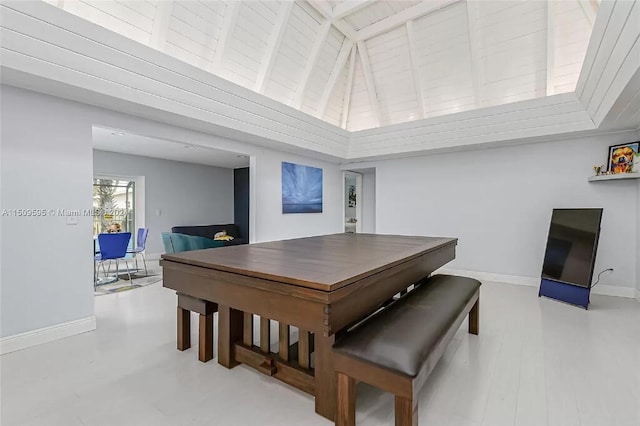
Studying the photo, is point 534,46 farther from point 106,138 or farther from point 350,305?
point 106,138

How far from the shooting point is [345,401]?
1.41m

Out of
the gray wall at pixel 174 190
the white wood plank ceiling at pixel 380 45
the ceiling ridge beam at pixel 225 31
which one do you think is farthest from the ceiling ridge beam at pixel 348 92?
the gray wall at pixel 174 190

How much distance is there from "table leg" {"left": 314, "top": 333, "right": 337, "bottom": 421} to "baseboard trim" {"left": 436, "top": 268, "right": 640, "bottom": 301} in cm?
427

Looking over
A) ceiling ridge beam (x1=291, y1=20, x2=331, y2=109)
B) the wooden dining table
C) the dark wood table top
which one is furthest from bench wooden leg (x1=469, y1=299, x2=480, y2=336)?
ceiling ridge beam (x1=291, y1=20, x2=331, y2=109)

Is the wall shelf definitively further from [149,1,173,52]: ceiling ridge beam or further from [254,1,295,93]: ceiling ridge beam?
[149,1,173,52]: ceiling ridge beam

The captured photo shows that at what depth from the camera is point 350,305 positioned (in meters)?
1.38

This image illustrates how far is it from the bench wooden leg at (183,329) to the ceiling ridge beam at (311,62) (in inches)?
150

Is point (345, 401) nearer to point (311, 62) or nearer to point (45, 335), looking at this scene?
point (45, 335)

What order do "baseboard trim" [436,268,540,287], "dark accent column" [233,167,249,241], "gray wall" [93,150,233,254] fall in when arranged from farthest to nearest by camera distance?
"dark accent column" [233,167,249,241]
"gray wall" [93,150,233,254]
"baseboard trim" [436,268,540,287]

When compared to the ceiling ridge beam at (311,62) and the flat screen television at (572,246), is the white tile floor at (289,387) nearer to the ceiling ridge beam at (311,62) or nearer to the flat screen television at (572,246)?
the flat screen television at (572,246)

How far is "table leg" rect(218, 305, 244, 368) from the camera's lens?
207 centimetres

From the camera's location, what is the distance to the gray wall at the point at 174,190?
21.2ft

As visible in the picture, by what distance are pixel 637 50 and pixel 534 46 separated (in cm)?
249

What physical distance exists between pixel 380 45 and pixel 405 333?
5104 mm
